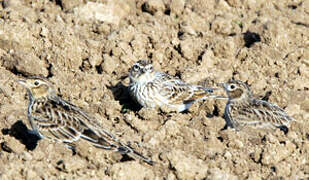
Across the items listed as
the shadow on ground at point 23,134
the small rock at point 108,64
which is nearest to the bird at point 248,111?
the small rock at point 108,64

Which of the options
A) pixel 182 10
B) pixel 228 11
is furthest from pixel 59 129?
pixel 228 11

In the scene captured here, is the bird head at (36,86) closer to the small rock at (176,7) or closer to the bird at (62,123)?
the bird at (62,123)

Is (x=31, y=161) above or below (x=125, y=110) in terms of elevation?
above

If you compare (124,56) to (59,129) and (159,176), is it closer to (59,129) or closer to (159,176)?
(59,129)

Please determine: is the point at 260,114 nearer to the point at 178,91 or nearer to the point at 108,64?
the point at 178,91

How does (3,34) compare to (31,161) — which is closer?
(31,161)

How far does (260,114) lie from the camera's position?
9.73 metres

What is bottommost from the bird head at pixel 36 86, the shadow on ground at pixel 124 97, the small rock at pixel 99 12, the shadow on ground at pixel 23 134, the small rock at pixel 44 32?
the shadow on ground at pixel 124 97

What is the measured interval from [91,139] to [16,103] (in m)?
2.16

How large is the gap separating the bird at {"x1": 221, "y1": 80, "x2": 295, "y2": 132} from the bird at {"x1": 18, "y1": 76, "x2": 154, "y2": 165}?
2.50 m

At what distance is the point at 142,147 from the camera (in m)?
8.58

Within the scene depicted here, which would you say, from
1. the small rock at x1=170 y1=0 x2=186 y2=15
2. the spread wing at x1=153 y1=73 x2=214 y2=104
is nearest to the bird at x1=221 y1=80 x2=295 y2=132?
the spread wing at x1=153 y1=73 x2=214 y2=104

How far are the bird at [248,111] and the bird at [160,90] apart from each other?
53 centimetres

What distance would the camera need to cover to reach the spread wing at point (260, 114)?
950 centimetres
